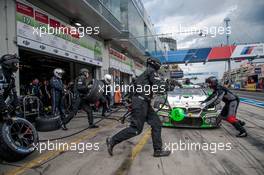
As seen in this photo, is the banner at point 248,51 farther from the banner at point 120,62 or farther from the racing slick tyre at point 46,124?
the racing slick tyre at point 46,124

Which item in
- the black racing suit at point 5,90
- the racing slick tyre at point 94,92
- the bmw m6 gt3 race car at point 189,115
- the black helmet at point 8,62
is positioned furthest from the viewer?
the racing slick tyre at point 94,92

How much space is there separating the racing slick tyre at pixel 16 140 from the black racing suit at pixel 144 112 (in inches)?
59.2

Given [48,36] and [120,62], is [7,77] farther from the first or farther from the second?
[120,62]

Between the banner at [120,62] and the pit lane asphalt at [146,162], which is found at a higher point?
the banner at [120,62]

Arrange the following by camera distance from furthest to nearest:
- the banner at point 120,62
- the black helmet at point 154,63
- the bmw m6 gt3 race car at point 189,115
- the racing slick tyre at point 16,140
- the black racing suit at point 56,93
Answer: the banner at point 120,62 < the black racing suit at point 56,93 < the bmw m6 gt3 race car at point 189,115 < the black helmet at point 154,63 < the racing slick tyre at point 16,140

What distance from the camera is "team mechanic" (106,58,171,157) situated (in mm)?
3760

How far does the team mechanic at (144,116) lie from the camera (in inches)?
148

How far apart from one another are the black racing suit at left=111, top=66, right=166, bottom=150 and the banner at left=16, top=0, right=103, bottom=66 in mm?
4675

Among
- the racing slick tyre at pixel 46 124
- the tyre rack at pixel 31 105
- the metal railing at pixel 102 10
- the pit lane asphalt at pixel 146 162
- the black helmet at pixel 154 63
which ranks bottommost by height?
the pit lane asphalt at pixel 146 162

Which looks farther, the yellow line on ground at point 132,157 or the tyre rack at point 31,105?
the tyre rack at point 31,105

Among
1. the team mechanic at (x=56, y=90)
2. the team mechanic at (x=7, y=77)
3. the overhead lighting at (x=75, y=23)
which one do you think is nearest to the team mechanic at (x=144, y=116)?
the team mechanic at (x=7, y=77)

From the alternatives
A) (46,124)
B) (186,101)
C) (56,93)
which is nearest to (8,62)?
(46,124)

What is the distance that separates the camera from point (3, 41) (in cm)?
603

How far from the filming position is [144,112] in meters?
3.83
